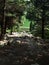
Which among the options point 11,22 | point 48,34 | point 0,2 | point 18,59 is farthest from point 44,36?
point 18,59

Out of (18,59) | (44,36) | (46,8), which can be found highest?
(46,8)

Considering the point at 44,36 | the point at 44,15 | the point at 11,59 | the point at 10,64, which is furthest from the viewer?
the point at 44,36

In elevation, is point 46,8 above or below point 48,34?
above

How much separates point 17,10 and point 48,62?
26765mm

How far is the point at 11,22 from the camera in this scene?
40.6 m

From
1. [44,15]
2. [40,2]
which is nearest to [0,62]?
[40,2]

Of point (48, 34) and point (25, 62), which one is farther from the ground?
point (25, 62)

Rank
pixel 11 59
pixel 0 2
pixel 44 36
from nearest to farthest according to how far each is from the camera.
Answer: pixel 11 59
pixel 0 2
pixel 44 36

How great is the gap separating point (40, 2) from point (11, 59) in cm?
1590

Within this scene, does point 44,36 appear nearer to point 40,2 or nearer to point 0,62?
point 40,2

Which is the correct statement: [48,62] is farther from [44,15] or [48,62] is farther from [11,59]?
[44,15]

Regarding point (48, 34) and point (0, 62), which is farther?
point (48, 34)

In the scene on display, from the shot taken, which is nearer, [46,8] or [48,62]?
[48,62]

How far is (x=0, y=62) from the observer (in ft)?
40.7
